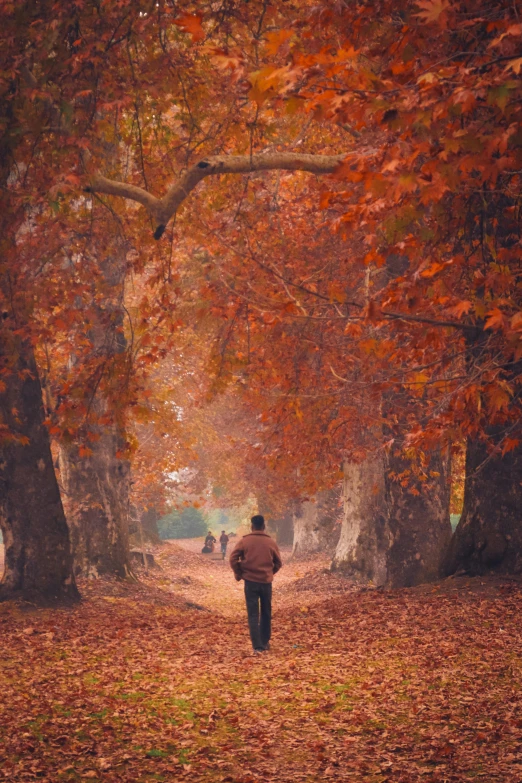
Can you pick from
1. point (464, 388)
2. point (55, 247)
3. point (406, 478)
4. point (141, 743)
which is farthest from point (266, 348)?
point (141, 743)

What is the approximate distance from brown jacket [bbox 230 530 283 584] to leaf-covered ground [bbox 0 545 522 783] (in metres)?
1.07

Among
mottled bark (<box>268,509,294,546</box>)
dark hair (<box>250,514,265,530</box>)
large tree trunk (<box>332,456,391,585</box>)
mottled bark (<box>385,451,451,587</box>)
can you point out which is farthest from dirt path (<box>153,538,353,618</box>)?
mottled bark (<box>268,509,294,546</box>)

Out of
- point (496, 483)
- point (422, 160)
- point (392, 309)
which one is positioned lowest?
point (496, 483)

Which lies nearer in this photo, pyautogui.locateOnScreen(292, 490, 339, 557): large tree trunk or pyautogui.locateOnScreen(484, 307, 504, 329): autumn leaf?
pyautogui.locateOnScreen(484, 307, 504, 329): autumn leaf

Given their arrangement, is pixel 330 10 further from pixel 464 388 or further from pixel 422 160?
pixel 464 388

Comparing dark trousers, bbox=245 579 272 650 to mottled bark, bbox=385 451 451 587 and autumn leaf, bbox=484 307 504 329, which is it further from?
autumn leaf, bbox=484 307 504 329

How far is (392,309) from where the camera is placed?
8477mm

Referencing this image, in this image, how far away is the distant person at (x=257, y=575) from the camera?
39.1ft

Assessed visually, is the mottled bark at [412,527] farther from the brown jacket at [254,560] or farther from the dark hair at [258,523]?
the brown jacket at [254,560]

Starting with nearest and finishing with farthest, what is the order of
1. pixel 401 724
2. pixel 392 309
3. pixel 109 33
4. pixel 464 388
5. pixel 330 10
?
pixel 330 10
pixel 401 724
pixel 464 388
pixel 392 309
pixel 109 33

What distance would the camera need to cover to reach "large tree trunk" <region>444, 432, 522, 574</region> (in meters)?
12.6

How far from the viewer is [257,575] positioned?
11906mm

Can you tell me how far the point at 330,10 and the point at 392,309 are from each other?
2849 millimetres

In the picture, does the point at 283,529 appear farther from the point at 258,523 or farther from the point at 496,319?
the point at 496,319
